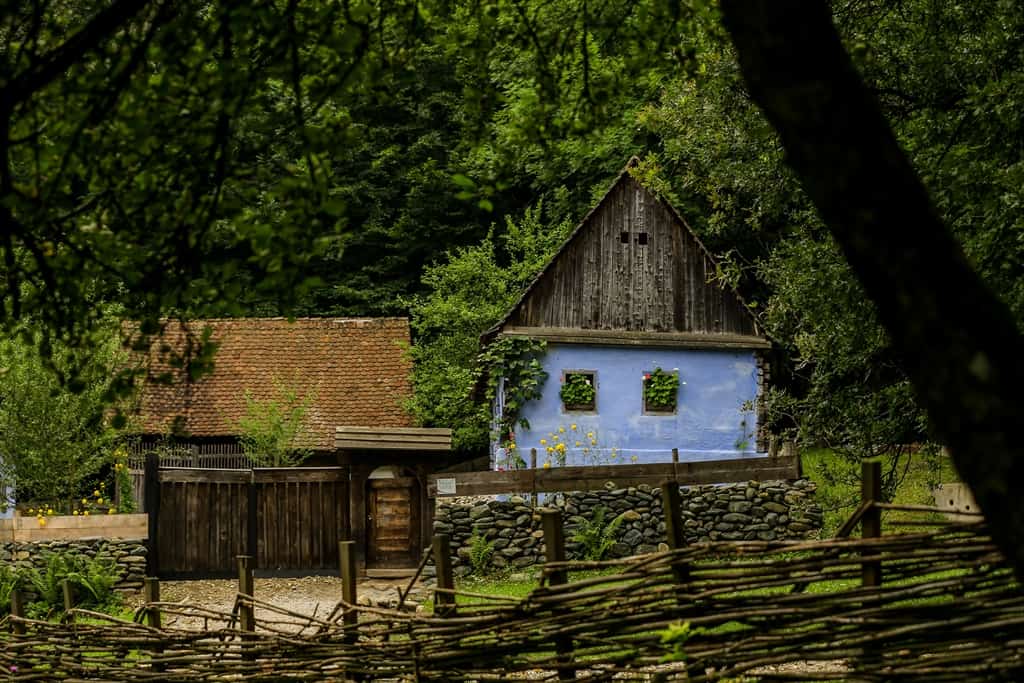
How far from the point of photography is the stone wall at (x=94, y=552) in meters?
17.7

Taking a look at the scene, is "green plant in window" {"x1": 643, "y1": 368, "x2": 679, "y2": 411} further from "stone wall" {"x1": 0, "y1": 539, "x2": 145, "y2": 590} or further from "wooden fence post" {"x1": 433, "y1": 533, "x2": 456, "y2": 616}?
"wooden fence post" {"x1": 433, "y1": 533, "x2": 456, "y2": 616}

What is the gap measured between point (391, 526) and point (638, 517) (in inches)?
181

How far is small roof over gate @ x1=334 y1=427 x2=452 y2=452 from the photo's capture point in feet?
62.5

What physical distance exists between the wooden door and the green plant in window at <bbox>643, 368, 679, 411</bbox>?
6.93 metres

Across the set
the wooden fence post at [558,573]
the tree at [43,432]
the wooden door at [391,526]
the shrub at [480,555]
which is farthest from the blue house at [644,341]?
the wooden fence post at [558,573]

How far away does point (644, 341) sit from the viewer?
25000 mm

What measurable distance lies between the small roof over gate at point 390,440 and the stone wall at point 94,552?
3523 mm

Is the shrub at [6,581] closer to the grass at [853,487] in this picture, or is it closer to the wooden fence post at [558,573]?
the grass at [853,487]

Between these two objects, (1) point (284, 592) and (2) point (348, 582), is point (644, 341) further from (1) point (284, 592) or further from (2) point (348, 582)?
(2) point (348, 582)

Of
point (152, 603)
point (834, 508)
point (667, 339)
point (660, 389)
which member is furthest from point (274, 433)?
point (152, 603)

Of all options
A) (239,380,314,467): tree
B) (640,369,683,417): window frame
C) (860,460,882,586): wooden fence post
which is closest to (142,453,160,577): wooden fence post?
(239,380,314,467): tree

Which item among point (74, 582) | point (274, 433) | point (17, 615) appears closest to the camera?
point (17, 615)

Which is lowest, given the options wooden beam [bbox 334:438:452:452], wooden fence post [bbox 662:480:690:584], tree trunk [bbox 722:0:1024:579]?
wooden fence post [bbox 662:480:690:584]

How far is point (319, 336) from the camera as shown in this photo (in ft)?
99.2
